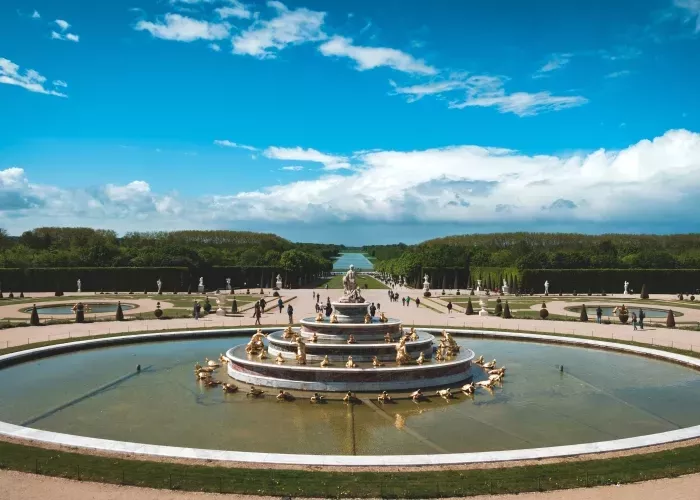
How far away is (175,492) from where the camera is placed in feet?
39.8

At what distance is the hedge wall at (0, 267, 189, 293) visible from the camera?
76.4m

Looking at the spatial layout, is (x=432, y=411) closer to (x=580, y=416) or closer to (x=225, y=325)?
(x=580, y=416)

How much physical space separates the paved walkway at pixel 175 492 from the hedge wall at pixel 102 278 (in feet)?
219

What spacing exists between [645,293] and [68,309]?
62.9m

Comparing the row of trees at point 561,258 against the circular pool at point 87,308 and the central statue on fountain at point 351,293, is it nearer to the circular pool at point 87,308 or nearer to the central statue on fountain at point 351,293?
the circular pool at point 87,308

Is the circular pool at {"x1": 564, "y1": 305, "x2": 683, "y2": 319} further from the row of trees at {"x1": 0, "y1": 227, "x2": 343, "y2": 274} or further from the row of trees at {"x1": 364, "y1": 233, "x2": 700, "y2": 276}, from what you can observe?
the row of trees at {"x1": 0, "y1": 227, "x2": 343, "y2": 274}

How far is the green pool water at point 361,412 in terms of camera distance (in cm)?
1636

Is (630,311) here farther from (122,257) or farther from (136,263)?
(122,257)

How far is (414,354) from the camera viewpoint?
82.0ft

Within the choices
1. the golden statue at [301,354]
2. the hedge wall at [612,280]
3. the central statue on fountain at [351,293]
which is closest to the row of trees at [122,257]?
the hedge wall at [612,280]

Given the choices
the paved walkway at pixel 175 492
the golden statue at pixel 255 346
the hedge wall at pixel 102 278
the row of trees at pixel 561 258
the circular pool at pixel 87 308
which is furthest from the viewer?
the row of trees at pixel 561 258

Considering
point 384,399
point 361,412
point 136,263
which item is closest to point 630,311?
point 384,399

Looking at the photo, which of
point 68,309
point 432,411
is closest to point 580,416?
point 432,411

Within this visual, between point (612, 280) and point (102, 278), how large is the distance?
6869cm
